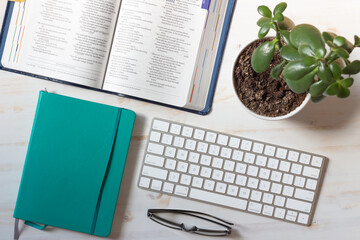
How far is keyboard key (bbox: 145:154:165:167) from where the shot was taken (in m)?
0.91

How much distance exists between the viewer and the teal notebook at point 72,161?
0.89 metres

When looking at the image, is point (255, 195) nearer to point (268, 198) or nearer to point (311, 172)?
point (268, 198)

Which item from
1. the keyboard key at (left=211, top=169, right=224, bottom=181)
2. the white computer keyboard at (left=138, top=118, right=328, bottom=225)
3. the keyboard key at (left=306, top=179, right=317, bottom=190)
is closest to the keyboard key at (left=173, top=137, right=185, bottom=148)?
the white computer keyboard at (left=138, top=118, right=328, bottom=225)

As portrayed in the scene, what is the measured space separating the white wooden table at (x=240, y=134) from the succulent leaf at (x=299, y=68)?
275 millimetres

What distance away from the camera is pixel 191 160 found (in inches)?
36.1

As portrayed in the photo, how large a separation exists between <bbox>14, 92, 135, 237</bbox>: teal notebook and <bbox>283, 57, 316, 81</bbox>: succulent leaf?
1.30 feet

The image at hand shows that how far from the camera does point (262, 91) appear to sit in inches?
32.6

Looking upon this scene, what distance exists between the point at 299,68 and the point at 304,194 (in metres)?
0.40

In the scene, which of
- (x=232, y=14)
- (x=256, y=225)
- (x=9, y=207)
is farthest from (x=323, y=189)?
(x=9, y=207)

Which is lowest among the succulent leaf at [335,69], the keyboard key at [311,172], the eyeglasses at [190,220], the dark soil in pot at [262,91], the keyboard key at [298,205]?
the eyeglasses at [190,220]

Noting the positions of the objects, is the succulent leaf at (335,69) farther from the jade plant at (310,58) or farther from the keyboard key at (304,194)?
the keyboard key at (304,194)

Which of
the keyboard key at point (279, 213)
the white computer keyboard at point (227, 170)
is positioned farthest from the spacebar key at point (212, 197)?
the keyboard key at point (279, 213)

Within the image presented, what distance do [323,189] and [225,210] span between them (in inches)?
9.5

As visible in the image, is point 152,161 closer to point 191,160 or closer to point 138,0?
point 191,160
